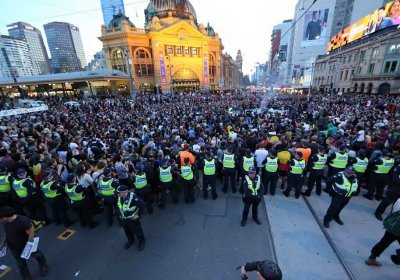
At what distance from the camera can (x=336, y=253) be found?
4.04 metres

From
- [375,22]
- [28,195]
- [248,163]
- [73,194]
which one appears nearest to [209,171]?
[248,163]

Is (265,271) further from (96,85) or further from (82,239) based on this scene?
(96,85)

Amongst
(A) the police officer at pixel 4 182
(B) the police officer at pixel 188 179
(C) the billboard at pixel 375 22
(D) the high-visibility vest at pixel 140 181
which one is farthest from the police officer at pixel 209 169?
(C) the billboard at pixel 375 22

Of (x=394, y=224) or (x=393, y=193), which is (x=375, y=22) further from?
(x=394, y=224)

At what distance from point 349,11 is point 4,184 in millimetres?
89344

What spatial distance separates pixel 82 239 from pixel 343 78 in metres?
51.5

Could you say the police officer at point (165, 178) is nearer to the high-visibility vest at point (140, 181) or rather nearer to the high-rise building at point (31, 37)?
the high-visibility vest at point (140, 181)

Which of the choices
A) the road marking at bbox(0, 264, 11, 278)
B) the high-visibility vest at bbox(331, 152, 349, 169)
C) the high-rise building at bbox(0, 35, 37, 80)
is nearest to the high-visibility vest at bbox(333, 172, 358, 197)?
the high-visibility vest at bbox(331, 152, 349, 169)

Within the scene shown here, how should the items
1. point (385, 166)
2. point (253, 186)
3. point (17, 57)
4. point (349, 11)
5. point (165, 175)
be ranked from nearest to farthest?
point (253, 186) < point (385, 166) < point (165, 175) < point (349, 11) < point (17, 57)

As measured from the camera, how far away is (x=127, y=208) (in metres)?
3.90

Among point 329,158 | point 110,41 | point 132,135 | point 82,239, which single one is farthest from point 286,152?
point 110,41

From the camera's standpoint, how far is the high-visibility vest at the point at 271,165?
5.79 metres

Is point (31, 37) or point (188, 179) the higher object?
point (31, 37)

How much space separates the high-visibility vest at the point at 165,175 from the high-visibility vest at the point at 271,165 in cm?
308
